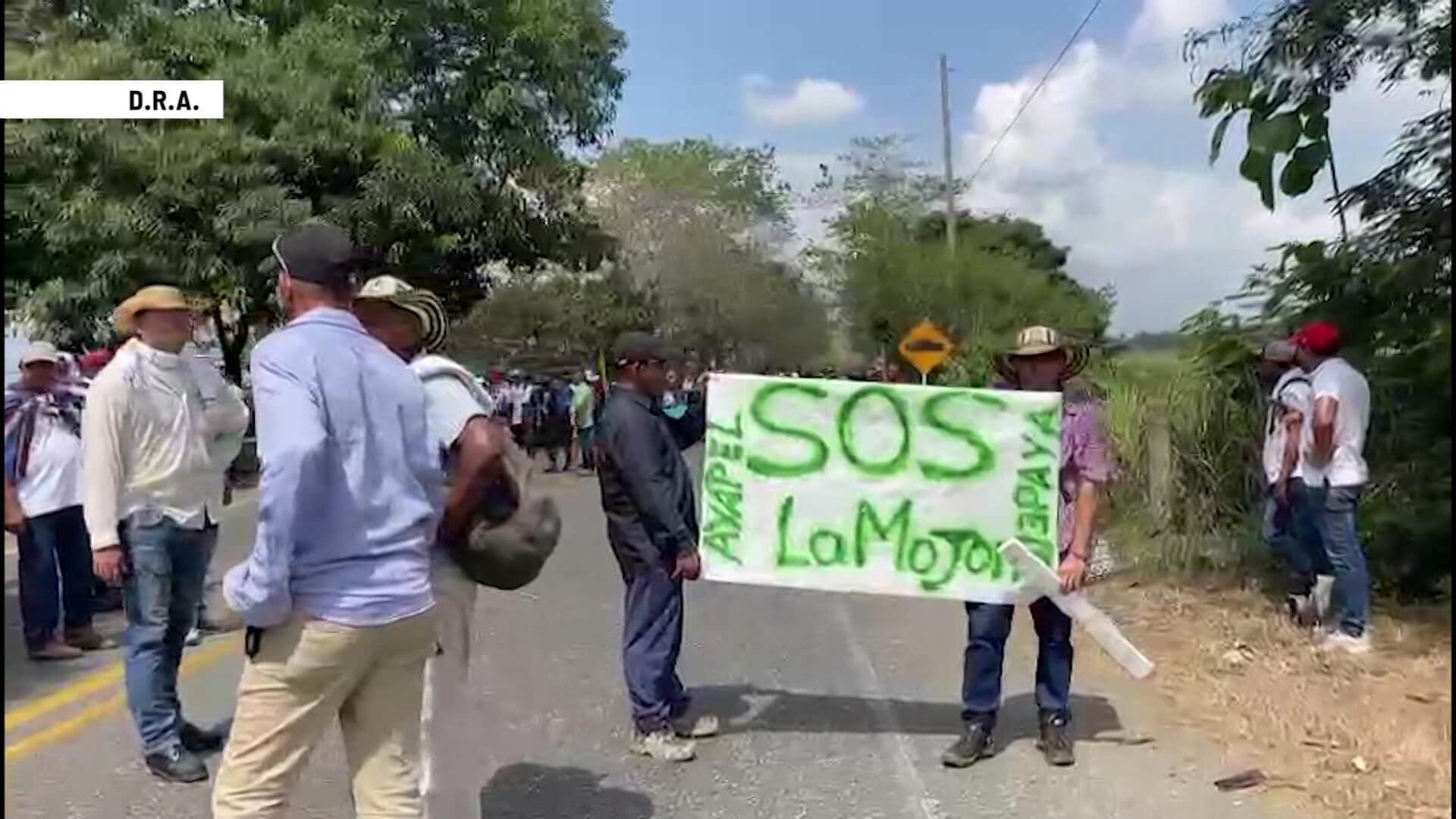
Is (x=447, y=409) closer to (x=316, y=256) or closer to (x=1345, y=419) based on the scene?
(x=316, y=256)

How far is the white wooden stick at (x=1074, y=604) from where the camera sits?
540 centimetres

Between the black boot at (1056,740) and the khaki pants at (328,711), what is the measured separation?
2.68 m

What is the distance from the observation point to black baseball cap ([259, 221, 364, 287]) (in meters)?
3.49

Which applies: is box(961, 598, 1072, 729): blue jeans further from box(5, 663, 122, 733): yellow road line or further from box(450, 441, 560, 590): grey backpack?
box(5, 663, 122, 733): yellow road line

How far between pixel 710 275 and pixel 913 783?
38.8 meters

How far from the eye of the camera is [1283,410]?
26.1 ft

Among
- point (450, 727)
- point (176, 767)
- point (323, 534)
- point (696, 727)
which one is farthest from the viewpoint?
point (696, 727)

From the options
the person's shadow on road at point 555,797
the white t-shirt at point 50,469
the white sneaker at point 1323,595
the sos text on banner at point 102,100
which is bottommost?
the person's shadow on road at point 555,797

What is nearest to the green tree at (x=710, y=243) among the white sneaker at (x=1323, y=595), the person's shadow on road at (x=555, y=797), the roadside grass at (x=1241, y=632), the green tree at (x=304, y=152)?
the green tree at (x=304, y=152)

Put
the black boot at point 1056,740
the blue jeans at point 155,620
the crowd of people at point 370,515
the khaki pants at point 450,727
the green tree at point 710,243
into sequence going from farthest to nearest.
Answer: the green tree at point 710,243
the black boot at point 1056,740
the blue jeans at point 155,620
the khaki pants at point 450,727
the crowd of people at point 370,515

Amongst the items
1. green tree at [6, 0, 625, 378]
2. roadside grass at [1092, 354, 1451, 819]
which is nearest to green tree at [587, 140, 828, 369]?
green tree at [6, 0, 625, 378]

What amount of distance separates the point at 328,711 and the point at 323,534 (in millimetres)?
479

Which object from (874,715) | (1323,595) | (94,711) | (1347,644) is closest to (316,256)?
(874,715)

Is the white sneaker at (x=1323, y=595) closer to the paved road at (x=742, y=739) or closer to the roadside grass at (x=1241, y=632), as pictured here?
the roadside grass at (x=1241, y=632)
